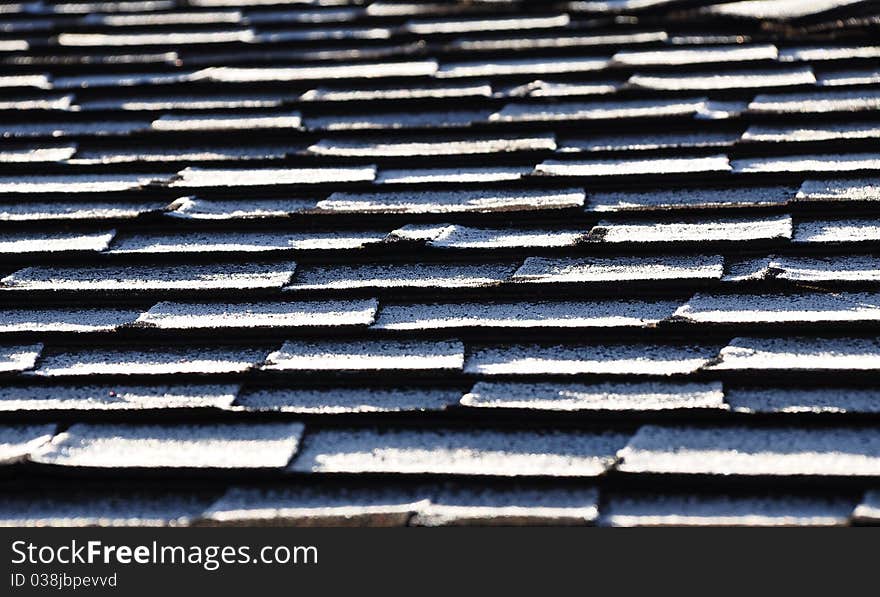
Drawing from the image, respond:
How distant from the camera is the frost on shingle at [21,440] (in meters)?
1.72

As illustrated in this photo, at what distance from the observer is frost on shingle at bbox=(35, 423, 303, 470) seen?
5.53ft

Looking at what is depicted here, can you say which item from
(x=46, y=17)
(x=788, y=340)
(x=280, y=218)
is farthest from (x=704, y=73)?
(x=46, y=17)

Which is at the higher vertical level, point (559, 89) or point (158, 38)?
point (158, 38)

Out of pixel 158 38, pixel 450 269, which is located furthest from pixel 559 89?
pixel 158 38

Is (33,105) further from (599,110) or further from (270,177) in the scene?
(599,110)

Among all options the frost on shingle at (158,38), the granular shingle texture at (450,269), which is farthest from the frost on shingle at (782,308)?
the frost on shingle at (158,38)

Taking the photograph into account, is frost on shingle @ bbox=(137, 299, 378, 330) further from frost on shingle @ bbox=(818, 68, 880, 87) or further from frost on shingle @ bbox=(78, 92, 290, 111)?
frost on shingle @ bbox=(818, 68, 880, 87)

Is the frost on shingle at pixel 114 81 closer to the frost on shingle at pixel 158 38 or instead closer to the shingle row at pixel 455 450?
the frost on shingle at pixel 158 38

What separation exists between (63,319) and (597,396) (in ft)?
3.94

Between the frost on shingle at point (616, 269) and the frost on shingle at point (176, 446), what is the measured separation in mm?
630

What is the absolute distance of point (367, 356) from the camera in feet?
6.03

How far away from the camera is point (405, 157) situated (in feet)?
7.57

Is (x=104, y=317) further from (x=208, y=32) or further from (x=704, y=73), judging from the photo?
(x=704, y=73)

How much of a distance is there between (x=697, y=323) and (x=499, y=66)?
115 cm
